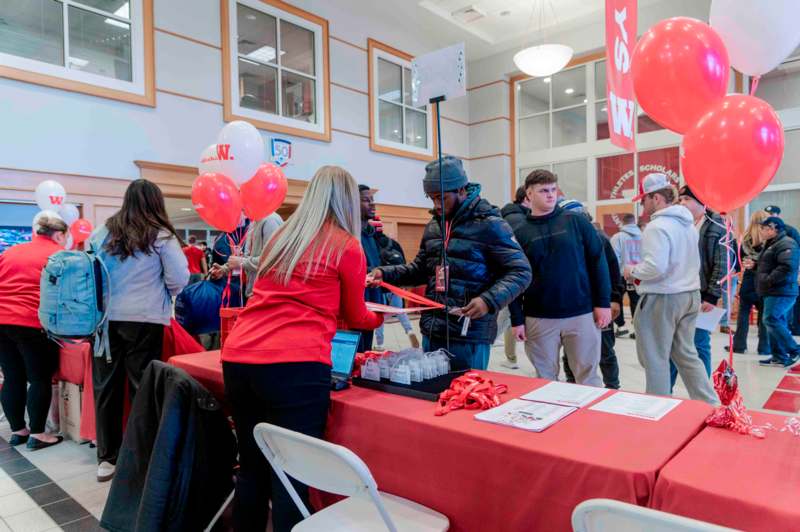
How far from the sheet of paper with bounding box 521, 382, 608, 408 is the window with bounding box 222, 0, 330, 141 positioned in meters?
5.94

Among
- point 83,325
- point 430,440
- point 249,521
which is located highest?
point 83,325

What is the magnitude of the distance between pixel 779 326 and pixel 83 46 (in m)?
7.56

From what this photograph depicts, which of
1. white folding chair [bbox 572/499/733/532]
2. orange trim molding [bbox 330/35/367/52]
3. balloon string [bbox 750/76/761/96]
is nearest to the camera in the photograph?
white folding chair [bbox 572/499/733/532]

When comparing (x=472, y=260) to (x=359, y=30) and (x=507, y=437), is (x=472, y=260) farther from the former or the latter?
(x=359, y=30)

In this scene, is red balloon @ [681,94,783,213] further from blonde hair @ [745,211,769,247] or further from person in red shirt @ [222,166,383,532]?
blonde hair @ [745,211,769,247]

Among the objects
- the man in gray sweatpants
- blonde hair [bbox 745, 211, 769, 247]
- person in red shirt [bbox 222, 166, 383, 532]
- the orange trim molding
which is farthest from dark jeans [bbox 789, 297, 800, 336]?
the orange trim molding

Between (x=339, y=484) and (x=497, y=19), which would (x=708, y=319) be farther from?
(x=497, y=19)

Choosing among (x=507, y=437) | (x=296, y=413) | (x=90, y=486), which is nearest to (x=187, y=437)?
(x=296, y=413)

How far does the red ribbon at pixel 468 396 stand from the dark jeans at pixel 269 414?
1.16ft

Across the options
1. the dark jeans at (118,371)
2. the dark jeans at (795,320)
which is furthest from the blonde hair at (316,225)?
the dark jeans at (795,320)

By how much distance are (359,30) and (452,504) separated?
8172 mm

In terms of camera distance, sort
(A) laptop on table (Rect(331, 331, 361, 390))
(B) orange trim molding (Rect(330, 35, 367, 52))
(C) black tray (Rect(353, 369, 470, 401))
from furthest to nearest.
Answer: (B) orange trim molding (Rect(330, 35, 367, 52))
(A) laptop on table (Rect(331, 331, 361, 390))
(C) black tray (Rect(353, 369, 470, 401))

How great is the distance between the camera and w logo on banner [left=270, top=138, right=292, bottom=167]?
6.73 metres

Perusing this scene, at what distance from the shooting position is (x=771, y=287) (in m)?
4.82
